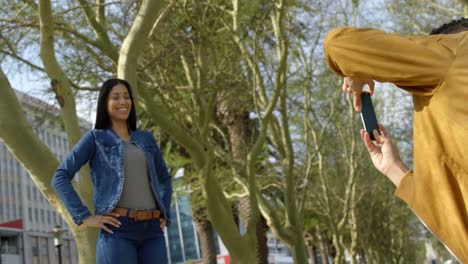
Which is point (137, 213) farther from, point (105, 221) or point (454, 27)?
point (454, 27)

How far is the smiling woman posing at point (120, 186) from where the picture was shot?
13.4 ft

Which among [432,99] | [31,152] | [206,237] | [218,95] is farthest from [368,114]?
[206,237]

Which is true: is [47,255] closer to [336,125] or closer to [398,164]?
[336,125]

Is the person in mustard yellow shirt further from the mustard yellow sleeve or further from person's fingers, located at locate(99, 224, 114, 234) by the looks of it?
person's fingers, located at locate(99, 224, 114, 234)

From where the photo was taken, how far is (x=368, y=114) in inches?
101

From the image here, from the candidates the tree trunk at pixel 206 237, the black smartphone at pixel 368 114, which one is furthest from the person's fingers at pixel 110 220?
the tree trunk at pixel 206 237

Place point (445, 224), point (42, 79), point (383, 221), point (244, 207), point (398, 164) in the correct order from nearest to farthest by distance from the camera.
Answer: point (445, 224)
point (398, 164)
point (42, 79)
point (244, 207)
point (383, 221)

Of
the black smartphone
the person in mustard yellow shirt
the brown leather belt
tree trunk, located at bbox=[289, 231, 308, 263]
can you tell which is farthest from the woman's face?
tree trunk, located at bbox=[289, 231, 308, 263]

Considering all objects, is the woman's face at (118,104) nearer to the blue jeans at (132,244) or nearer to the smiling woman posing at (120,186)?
the smiling woman posing at (120,186)

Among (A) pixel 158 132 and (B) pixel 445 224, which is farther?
(A) pixel 158 132

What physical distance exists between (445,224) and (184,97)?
38.9 ft

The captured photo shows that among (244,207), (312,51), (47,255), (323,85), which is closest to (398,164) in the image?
(312,51)

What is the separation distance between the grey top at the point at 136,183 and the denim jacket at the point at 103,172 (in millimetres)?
35

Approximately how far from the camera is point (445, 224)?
2.11 meters
